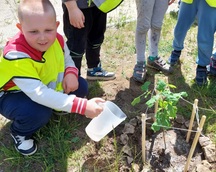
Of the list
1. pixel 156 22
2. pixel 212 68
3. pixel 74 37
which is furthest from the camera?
pixel 212 68

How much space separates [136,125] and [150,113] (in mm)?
171

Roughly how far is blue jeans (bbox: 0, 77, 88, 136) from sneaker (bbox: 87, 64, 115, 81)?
0.80 meters

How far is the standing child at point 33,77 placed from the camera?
1725mm

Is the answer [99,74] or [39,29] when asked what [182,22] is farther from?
[39,29]

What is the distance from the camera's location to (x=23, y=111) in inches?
73.2

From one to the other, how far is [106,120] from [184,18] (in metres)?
1.21

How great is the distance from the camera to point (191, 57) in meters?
3.01

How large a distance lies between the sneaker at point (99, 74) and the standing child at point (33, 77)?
0.66 meters

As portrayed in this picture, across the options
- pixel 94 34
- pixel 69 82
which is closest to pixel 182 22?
pixel 94 34

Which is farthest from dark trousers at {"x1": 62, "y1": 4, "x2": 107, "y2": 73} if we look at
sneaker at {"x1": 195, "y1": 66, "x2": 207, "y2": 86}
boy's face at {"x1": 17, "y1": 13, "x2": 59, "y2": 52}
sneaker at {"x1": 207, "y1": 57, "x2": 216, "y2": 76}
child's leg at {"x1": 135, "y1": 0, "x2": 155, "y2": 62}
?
sneaker at {"x1": 207, "y1": 57, "x2": 216, "y2": 76}

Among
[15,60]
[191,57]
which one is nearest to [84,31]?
[15,60]

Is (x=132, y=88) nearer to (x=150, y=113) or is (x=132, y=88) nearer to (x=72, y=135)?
(x=150, y=113)

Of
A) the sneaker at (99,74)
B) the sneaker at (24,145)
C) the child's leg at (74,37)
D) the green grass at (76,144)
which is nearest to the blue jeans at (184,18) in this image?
the green grass at (76,144)

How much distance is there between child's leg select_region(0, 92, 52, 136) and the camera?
1864 millimetres
